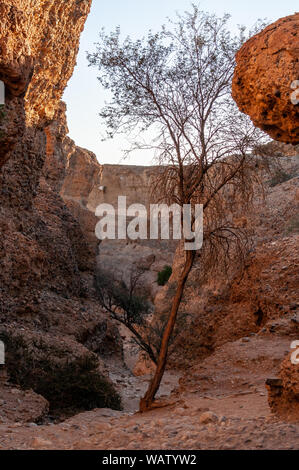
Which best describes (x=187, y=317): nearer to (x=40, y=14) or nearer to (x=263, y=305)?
(x=263, y=305)

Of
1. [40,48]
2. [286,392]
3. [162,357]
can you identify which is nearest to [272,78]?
[286,392]

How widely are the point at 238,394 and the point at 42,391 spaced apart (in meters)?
3.36

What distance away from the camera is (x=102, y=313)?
1367cm

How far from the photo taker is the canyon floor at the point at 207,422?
11.4ft

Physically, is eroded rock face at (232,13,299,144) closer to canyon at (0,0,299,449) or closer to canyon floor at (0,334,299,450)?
canyon at (0,0,299,449)

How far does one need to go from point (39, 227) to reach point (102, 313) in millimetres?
3230

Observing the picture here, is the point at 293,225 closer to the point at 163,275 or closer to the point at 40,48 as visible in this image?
the point at 40,48

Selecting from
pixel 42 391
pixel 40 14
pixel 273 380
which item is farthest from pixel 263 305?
pixel 40 14

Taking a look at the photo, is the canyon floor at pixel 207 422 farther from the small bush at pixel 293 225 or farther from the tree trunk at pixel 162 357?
the small bush at pixel 293 225

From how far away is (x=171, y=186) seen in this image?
Answer: 7.54 meters

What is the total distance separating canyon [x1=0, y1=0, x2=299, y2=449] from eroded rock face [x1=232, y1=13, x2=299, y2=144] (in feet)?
0.05

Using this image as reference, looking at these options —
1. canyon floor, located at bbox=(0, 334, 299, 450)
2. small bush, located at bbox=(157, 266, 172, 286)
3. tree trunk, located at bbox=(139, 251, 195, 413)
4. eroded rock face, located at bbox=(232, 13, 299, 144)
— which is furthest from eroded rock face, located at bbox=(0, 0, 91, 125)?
small bush, located at bbox=(157, 266, 172, 286)

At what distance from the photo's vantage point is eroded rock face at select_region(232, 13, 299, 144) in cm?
460

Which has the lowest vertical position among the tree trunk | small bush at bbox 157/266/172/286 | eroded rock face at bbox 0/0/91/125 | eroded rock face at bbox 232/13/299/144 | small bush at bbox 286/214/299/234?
small bush at bbox 157/266/172/286
